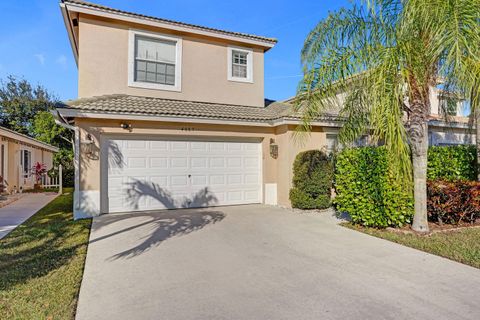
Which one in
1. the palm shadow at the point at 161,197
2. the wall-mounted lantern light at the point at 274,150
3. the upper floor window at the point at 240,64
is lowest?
the palm shadow at the point at 161,197

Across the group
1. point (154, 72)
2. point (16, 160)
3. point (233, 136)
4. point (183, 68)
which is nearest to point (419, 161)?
point (233, 136)

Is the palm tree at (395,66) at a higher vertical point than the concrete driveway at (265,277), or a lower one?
higher

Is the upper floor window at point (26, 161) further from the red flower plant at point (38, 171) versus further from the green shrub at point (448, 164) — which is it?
the green shrub at point (448, 164)

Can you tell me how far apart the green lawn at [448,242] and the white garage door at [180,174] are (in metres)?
5.08

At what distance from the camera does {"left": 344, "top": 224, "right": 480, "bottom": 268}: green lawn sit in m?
5.69

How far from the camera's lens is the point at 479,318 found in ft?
11.5

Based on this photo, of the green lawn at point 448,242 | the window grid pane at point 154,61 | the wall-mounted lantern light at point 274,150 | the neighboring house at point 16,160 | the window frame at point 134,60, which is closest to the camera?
the green lawn at point 448,242

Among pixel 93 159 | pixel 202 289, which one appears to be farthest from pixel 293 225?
pixel 93 159

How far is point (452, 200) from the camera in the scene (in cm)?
798

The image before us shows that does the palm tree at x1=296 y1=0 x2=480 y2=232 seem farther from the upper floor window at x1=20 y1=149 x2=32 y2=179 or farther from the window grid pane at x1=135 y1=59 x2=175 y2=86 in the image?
the upper floor window at x1=20 y1=149 x2=32 y2=179

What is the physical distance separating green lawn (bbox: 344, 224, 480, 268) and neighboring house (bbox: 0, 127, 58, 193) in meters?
16.5

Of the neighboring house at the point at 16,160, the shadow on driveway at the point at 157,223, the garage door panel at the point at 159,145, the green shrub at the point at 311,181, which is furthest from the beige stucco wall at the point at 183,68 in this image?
the neighboring house at the point at 16,160

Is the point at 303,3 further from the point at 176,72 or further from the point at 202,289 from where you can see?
the point at 202,289

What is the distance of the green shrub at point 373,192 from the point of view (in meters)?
7.48
